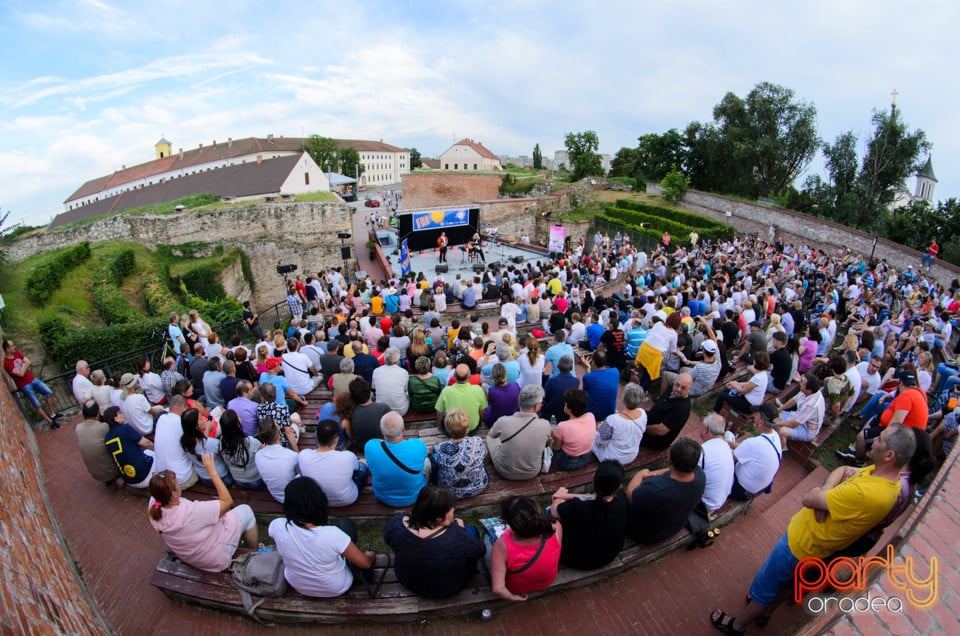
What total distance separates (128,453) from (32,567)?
2304mm

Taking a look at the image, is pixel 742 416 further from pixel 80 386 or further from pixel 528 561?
pixel 80 386

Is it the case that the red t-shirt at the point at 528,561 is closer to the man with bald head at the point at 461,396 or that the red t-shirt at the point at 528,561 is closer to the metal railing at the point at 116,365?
the man with bald head at the point at 461,396

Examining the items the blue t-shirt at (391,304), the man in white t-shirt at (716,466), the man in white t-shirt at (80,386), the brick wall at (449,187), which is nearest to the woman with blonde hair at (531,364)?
the man in white t-shirt at (716,466)

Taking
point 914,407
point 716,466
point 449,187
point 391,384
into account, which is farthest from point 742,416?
point 449,187

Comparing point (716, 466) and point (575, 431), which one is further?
point (575, 431)

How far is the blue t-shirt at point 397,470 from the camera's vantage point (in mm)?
3980

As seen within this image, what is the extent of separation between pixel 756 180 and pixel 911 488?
125ft

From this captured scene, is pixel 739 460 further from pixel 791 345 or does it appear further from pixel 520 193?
pixel 520 193

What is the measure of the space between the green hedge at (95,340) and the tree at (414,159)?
350ft

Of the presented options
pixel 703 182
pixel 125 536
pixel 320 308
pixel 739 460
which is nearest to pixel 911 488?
pixel 739 460

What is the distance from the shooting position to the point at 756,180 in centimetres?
3453

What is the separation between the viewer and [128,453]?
200 inches

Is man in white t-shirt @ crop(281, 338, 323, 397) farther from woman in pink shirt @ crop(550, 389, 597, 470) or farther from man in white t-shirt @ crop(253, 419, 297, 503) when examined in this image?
woman in pink shirt @ crop(550, 389, 597, 470)

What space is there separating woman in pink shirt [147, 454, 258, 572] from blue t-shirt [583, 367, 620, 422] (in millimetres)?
4166
